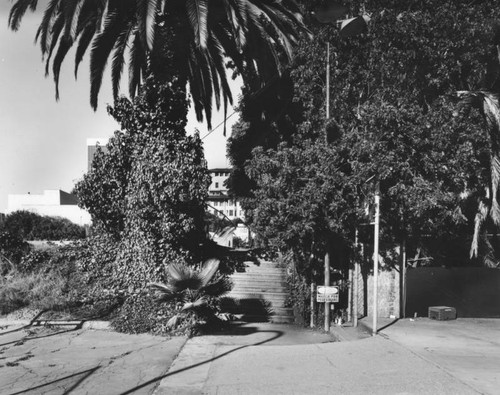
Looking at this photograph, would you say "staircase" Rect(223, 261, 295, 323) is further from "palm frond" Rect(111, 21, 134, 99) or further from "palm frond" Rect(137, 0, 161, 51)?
A: "palm frond" Rect(111, 21, 134, 99)

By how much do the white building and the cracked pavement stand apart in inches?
2309

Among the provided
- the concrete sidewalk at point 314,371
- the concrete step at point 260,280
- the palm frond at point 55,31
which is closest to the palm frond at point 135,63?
the palm frond at point 55,31

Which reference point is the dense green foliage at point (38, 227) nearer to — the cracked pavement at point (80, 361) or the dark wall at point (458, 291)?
the cracked pavement at point (80, 361)

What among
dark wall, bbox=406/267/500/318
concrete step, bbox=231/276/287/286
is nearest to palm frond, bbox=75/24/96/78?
concrete step, bbox=231/276/287/286

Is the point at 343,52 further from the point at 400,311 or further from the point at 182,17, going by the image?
the point at 400,311

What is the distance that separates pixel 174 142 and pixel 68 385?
652 cm

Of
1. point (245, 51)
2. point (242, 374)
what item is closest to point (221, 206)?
point (245, 51)

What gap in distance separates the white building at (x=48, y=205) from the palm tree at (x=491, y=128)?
2363 inches

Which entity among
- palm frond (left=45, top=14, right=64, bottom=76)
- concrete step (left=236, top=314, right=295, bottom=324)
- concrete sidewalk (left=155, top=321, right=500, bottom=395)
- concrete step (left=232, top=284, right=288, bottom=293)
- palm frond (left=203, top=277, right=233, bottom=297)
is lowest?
concrete step (left=236, top=314, right=295, bottom=324)

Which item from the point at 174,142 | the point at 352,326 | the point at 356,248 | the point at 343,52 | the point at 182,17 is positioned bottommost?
the point at 352,326

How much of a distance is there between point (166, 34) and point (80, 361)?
9155 mm

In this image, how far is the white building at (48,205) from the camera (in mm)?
67250

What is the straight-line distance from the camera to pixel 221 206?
115 m

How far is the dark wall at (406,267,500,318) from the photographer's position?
11.8 metres
